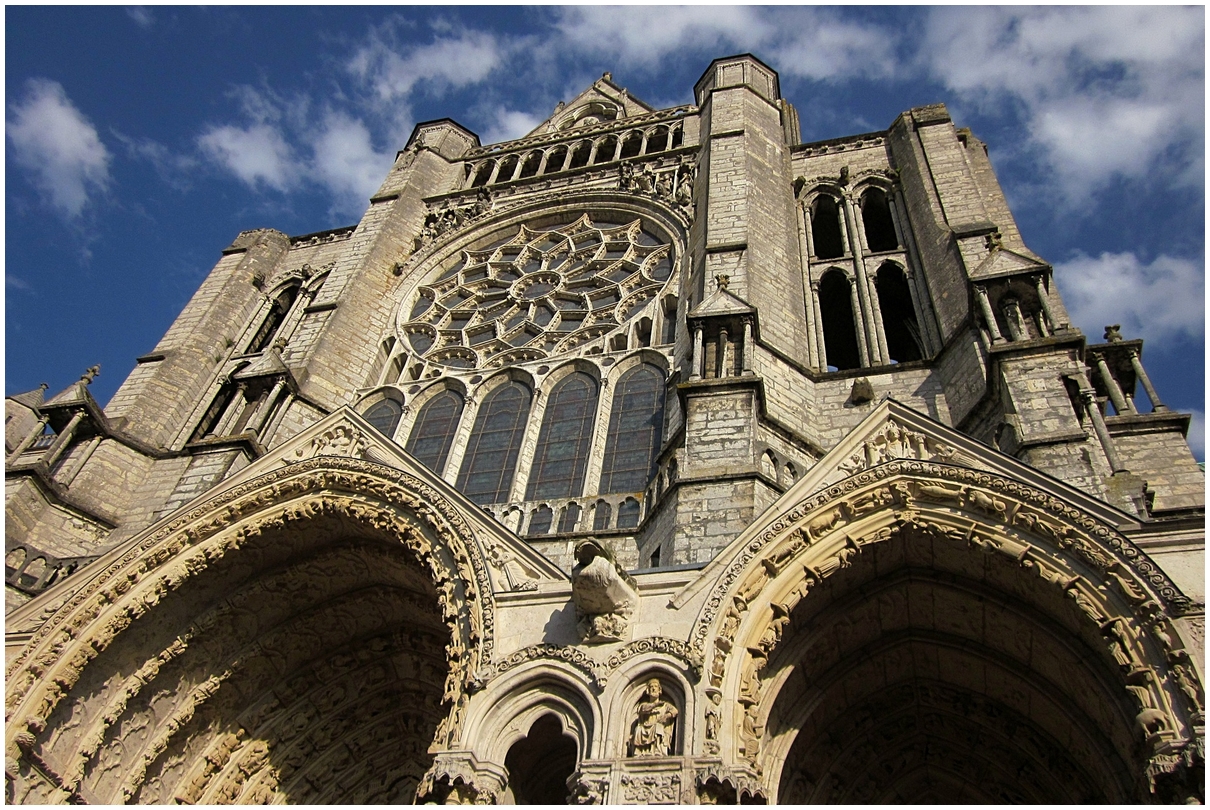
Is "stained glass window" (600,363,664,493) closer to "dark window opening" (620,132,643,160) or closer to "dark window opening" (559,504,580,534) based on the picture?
"dark window opening" (559,504,580,534)

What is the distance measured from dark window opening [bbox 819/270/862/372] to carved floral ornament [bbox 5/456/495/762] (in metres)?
8.17

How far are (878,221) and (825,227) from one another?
0.90m

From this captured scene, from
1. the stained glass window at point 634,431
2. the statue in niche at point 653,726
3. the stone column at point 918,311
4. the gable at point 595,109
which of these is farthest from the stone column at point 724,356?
the gable at point 595,109

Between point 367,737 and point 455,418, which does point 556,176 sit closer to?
point 455,418

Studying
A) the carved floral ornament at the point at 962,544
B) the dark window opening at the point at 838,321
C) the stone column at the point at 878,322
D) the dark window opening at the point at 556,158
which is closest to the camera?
the carved floral ornament at the point at 962,544

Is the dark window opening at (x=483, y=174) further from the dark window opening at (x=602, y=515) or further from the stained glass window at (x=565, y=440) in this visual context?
the dark window opening at (x=602, y=515)

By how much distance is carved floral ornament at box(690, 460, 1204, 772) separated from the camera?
5754mm

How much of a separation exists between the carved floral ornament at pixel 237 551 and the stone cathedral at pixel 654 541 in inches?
1.2

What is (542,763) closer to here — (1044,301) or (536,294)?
(1044,301)

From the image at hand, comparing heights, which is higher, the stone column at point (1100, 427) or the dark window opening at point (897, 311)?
the dark window opening at point (897, 311)

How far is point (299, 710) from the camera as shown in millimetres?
9422

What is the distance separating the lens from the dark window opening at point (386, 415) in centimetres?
1327

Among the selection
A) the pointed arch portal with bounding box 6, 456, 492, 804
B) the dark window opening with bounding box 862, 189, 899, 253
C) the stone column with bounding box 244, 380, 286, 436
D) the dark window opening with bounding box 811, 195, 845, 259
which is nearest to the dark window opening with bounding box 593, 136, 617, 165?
the dark window opening with bounding box 811, 195, 845, 259

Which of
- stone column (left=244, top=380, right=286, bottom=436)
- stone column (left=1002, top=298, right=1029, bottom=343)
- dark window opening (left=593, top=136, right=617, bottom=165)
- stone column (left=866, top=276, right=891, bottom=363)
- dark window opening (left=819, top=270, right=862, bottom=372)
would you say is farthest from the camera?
dark window opening (left=593, top=136, right=617, bottom=165)
